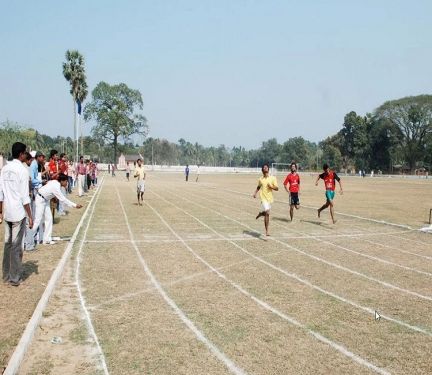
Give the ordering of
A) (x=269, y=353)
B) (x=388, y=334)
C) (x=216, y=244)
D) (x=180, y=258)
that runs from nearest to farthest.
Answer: (x=269, y=353) < (x=388, y=334) < (x=180, y=258) < (x=216, y=244)

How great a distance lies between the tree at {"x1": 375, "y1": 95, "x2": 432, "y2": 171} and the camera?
306 feet

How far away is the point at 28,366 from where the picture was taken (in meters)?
4.28

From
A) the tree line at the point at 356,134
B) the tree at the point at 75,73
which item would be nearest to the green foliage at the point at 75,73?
the tree at the point at 75,73

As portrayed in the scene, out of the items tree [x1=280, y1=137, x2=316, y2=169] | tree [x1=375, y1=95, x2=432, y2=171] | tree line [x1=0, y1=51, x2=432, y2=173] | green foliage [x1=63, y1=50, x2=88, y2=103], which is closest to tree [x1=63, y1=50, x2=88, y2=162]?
green foliage [x1=63, y1=50, x2=88, y2=103]

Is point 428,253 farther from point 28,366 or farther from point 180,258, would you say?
point 28,366

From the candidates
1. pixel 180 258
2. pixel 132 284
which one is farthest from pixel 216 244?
pixel 132 284

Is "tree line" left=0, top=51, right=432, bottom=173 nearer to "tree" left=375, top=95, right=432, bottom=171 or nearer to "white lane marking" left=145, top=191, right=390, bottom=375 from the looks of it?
"tree" left=375, top=95, right=432, bottom=171

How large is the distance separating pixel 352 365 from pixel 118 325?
100 inches

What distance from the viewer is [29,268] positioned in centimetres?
809

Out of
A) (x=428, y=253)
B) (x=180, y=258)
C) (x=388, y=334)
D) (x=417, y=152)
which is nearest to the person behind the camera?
(x=388, y=334)

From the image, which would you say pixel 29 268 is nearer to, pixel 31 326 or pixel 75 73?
pixel 31 326

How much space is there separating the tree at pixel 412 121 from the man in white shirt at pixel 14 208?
316 ft

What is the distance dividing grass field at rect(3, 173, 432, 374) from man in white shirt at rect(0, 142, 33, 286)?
36 centimetres

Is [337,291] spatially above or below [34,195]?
below
